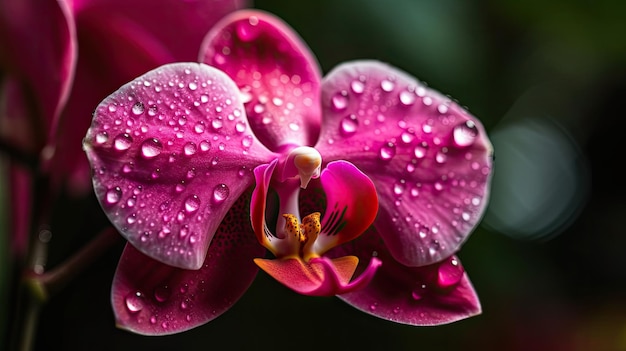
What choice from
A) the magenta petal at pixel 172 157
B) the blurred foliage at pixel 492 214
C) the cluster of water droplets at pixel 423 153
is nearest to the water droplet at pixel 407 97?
the cluster of water droplets at pixel 423 153

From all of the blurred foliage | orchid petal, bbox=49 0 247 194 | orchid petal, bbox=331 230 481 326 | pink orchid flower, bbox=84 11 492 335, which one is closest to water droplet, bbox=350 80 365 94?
pink orchid flower, bbox=84 11 492 335

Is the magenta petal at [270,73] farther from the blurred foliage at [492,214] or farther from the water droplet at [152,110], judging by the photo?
the blurred foliage at [492,214]

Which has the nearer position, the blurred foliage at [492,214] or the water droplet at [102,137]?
the water droplet at [102,137]

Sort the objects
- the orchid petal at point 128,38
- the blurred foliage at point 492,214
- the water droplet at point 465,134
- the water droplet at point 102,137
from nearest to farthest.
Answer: the water droplet at point 102,137 < the water droplet at point 465,134 < the orchid petal at point 128,38 < the blurred foliage at point 492,214

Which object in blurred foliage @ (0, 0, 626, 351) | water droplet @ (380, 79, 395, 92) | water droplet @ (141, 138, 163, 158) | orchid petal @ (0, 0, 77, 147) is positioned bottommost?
blurred foliage @ (0, 0, 626, 351)

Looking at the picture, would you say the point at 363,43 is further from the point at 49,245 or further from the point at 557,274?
the point at 557,274

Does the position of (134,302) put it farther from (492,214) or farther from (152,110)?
(492,214)

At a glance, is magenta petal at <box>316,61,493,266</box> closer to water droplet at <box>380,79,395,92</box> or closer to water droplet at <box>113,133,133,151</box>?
water droplet at <box>380,79,395,92</box>
